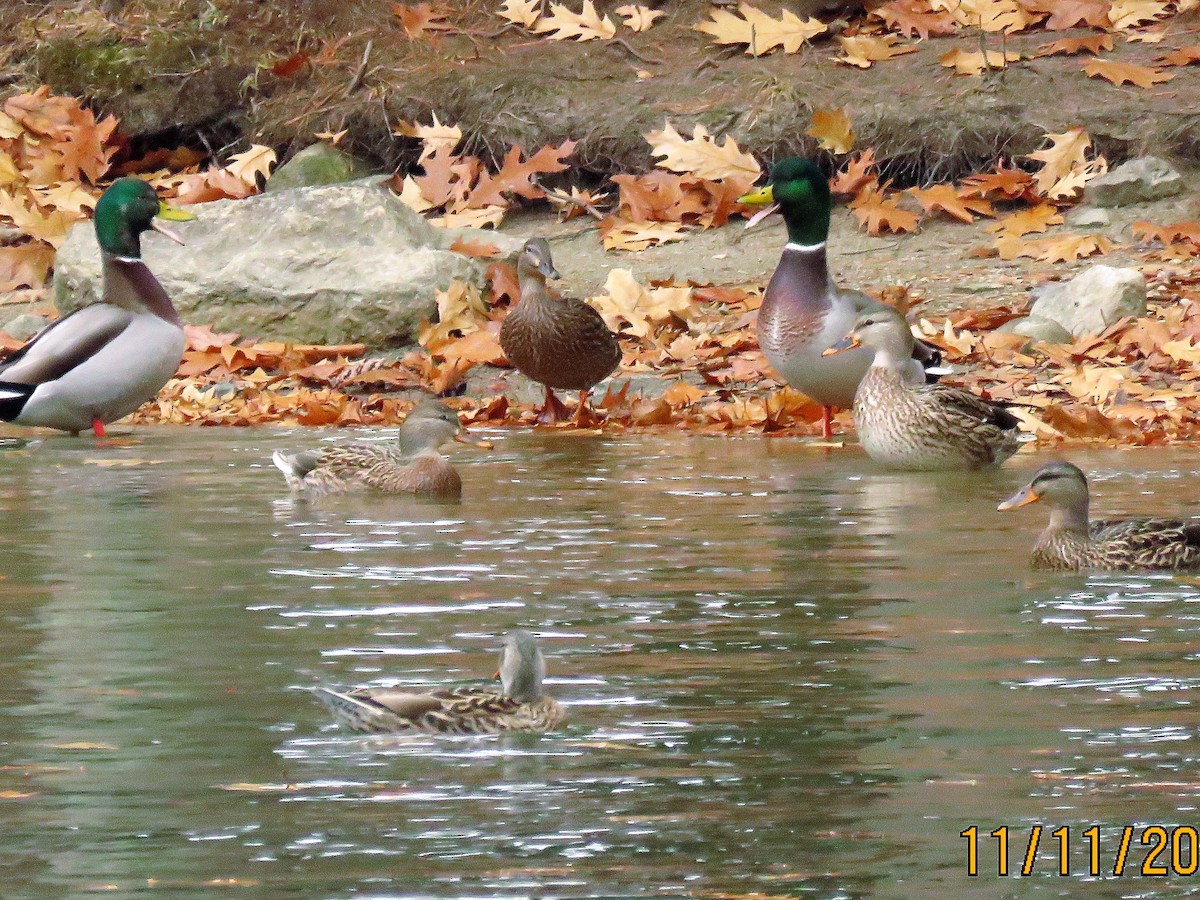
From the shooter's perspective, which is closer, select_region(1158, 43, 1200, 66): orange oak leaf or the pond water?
the pond water

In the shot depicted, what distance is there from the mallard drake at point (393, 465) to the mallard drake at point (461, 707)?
383cm

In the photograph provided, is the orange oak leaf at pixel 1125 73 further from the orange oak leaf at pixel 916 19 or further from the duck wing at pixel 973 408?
the duck wing at pixel 973 408

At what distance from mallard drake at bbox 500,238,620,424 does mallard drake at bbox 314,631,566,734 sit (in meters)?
6.17

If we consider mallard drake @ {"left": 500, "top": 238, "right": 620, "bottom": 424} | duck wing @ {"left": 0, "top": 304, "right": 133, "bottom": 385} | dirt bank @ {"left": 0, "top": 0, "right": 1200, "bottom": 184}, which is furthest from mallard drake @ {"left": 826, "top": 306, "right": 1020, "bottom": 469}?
dirt bank @ {"left": 0, "top": 0, "right": 1200, "bottom": 184}

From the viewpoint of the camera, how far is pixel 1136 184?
13.6m

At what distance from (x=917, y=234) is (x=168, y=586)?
8.16 meters

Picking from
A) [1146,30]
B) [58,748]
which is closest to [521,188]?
[1146,30]

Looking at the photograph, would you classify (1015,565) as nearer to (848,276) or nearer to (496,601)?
(496,601)

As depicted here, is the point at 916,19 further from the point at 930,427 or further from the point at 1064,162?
the point at 930,427

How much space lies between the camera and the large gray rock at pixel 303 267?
42.0 feet

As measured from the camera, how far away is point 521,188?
14789 mm

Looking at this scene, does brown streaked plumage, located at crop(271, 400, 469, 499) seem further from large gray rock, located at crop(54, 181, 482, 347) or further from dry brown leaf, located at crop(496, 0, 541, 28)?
dry brown leaf, located at crop(496, 0, 541, 28)

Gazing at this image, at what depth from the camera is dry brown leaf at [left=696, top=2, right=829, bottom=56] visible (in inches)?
605

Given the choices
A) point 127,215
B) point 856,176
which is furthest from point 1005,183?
point 127,215
